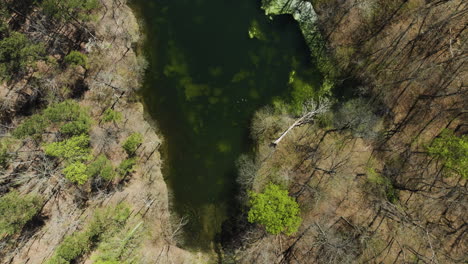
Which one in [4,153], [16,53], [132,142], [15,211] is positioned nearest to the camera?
[16,53]

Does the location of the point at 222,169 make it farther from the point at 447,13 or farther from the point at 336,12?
the point at 447,13

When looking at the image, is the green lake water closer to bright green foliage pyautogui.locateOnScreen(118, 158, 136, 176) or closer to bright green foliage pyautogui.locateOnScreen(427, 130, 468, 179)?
bright green foliage pyautogui.locateOnScreen(118, 158, 136, 176)

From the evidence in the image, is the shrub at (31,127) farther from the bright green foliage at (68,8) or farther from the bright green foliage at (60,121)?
the bright green foliage at (68,8)

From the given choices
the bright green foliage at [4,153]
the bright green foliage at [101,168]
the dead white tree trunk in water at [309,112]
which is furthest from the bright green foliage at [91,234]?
the dead white tree trunk in water at [309,112]

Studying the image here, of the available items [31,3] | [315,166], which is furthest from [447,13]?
[31,3]

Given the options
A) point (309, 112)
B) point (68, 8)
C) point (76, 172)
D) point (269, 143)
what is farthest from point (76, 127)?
point (309, 112)

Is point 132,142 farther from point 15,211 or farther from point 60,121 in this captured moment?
point 15,211

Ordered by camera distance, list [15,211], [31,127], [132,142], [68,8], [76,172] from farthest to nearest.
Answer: [132,142] < [68,8] < [76,172] < [15,211] < [31,127]
